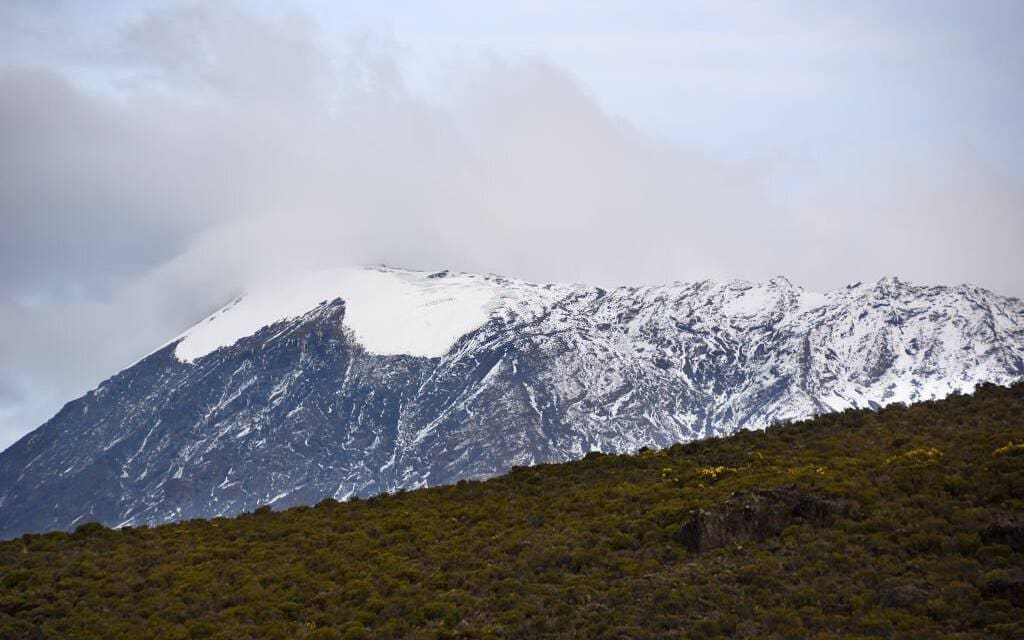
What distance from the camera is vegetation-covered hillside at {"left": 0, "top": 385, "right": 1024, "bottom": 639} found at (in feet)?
157

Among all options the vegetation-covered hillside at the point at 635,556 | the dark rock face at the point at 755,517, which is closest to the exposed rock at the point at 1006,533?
the vegetation-covered hillside at the point at 635,556

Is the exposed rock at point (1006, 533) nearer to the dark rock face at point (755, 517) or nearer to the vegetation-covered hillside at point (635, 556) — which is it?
the vegetation-covered hillside at point (635, 556)

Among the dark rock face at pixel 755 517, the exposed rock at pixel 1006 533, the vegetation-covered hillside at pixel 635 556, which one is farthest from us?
the dark rock face at pixel 755 517

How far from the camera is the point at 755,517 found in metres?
56.2

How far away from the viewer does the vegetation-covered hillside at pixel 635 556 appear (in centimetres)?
4794

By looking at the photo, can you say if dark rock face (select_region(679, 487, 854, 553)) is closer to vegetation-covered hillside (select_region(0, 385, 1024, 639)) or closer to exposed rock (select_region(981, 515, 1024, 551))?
vegetation-covered hillside (select_region(0, 385, 1024, 639))

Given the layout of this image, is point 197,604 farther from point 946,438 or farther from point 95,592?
point 946,438

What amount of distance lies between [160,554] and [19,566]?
7781mm

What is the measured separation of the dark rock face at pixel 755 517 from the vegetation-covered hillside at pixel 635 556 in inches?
3.6

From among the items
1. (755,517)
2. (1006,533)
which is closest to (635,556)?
(755,517)

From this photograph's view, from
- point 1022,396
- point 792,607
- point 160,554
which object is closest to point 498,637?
point 792,607

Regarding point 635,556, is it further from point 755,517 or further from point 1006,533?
point 1006,533

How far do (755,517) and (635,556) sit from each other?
5850 millimetres

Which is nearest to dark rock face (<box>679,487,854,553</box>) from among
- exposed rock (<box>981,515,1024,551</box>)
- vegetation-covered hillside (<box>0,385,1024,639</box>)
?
vegetation-covered hillside (<box>0,385,1024,639</box>)
